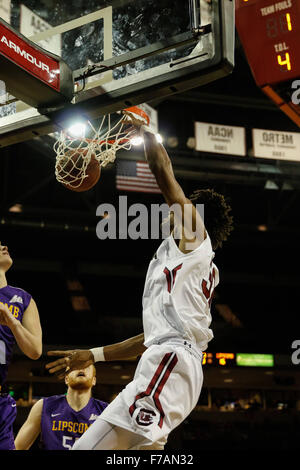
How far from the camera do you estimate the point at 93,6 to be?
3602 mm

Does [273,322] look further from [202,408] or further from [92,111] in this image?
[92,111]

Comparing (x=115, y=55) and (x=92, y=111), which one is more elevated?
(x=115, y=55)

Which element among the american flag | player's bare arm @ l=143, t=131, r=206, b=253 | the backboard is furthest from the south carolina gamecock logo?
the american flag

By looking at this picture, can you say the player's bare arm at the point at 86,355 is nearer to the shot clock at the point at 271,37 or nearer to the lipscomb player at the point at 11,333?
the lipscomb player at the point at 11,333

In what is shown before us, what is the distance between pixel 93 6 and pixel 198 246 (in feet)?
5.57

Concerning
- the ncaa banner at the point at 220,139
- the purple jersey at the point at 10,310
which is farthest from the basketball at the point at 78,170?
the ncaa banner at the point at 220,139

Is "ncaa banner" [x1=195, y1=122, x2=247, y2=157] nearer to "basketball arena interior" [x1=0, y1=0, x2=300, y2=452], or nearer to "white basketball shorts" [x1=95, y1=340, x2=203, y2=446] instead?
"basketball arena interior" [x1=0, y1=0, x2=300, y2=452]

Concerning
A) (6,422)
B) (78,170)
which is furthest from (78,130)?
(6,422)

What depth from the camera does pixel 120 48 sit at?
3.44 meters

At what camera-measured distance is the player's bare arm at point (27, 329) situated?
3.22 meters

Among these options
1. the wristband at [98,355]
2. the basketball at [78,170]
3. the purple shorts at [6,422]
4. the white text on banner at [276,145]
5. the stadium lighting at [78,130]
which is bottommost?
the purple shorts at [6,422]

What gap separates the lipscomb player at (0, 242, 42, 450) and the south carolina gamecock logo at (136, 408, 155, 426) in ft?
3.36

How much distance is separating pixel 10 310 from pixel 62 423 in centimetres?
150
